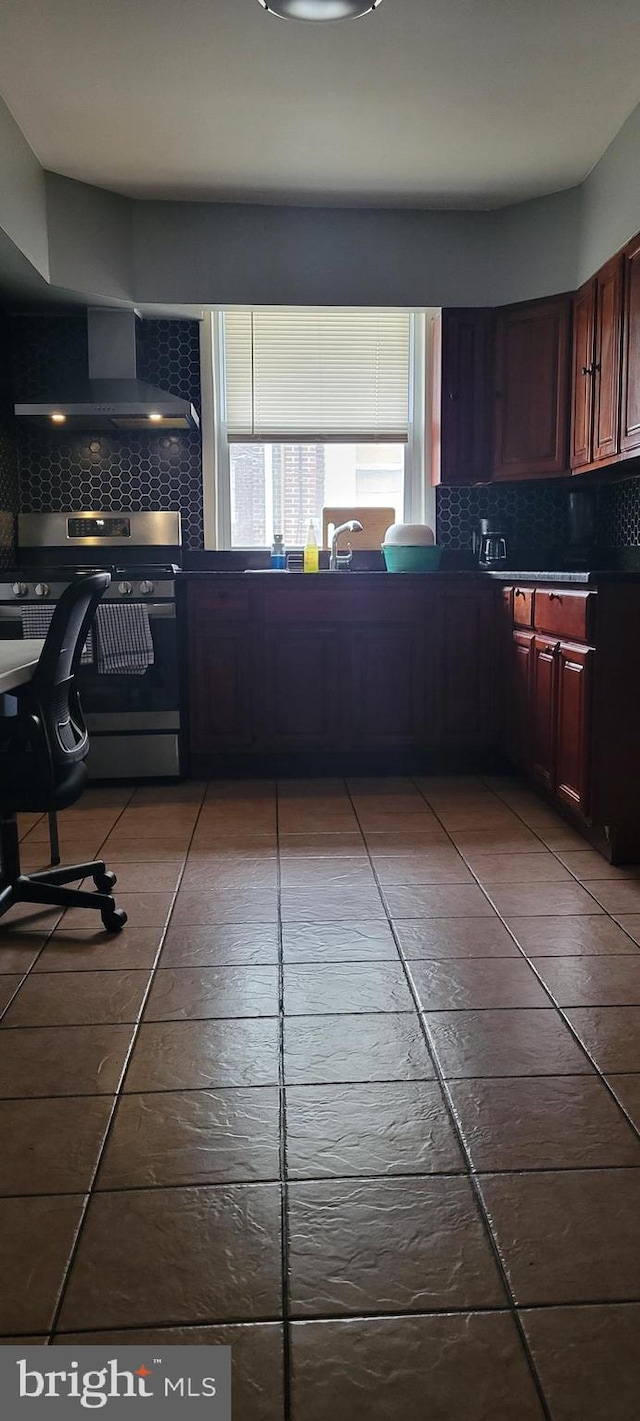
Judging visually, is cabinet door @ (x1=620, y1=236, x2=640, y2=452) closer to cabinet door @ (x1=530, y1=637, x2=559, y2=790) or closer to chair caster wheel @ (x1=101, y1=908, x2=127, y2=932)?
cabinet door @ (x1=530, y1=637, x2=559, y2=790)

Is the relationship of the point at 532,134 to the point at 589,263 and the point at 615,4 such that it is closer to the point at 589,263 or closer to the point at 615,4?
the point at 589,263

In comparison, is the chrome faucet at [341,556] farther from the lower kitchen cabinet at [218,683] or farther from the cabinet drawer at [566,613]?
the cabinet drawer at [566,613]

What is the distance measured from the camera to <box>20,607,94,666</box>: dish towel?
408 centimetres

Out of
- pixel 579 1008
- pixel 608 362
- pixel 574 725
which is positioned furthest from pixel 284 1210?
pixel 608 362

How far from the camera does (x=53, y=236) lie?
411cm

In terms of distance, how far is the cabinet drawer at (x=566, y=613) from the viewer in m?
3.09

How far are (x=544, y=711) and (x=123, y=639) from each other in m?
1.68

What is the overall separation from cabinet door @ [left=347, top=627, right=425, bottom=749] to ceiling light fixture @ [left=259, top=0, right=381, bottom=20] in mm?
2157

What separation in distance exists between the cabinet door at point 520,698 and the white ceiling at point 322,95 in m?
1.83

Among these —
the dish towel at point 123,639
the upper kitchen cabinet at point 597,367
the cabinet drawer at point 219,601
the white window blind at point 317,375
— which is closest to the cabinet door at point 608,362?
the upper kitchen cabinet at point 597,367

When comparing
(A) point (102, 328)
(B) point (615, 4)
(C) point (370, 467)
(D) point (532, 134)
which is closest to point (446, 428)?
(C) point (370, 467)

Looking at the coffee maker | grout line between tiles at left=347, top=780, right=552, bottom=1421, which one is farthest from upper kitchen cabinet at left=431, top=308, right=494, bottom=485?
grout line between tiles at left=347, top=780, right=552, bottom=1421

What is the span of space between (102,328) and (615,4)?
2448 mm

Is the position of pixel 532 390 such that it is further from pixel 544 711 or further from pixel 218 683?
pixel 218 683
